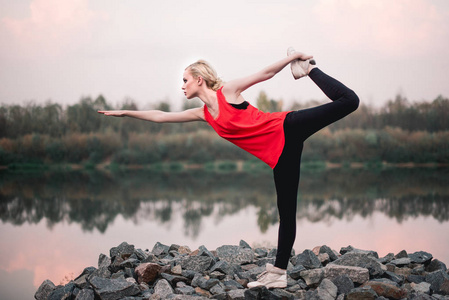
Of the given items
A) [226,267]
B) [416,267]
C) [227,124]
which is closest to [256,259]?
[226,267]

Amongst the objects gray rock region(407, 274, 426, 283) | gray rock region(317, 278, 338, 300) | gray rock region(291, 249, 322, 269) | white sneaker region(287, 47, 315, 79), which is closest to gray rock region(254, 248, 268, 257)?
gray rock region(291, 249, 322, 269)

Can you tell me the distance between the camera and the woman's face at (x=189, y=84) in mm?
3582

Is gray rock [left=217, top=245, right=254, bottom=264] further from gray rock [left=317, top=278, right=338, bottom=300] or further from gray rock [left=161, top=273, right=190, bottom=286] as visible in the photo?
gray rock [left=317, top=278, right=338, bottom=300]

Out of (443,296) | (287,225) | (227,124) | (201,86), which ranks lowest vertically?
(443,296)

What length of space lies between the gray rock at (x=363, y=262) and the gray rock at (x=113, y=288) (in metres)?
2.02

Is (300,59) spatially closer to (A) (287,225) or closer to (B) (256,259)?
(A) (287,225)

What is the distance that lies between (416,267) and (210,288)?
2.22 meters

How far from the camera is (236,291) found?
3646mm

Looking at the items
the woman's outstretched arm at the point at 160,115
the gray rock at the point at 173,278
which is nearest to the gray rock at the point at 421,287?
the gray rock at the point at 173,278

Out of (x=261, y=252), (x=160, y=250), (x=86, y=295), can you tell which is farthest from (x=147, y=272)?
(x=261, y=252)

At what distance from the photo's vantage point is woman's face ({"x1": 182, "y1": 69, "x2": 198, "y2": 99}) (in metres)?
3.58

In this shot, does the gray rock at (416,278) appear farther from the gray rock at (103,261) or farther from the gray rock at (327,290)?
the gray rock at (103,261)

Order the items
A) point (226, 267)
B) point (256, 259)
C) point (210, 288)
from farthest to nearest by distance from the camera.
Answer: point (256, 259) < point (226, 267) < point (210, 288)

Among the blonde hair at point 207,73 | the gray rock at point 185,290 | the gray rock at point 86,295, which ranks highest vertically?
the blonde hair at point 207,73
